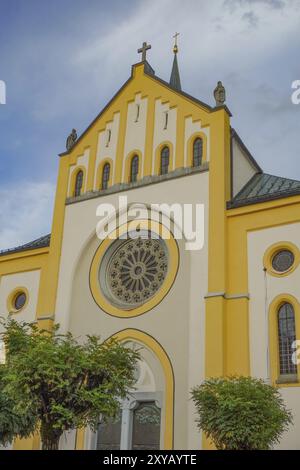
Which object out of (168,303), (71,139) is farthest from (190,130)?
(168,303)

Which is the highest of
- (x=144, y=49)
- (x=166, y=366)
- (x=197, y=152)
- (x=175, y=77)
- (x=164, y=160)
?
(x=175, y=77)

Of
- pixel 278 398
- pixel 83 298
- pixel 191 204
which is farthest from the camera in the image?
pixel 83 298

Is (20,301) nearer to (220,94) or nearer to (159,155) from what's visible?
(159,155)

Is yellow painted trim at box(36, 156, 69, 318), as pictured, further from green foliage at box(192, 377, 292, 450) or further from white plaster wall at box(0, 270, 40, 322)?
green foliage at box(192, 377, 292, 450)

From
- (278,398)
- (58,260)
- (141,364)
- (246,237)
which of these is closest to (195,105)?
(246,237)

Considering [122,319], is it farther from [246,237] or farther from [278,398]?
[278,398]

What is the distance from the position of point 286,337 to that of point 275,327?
0.54m

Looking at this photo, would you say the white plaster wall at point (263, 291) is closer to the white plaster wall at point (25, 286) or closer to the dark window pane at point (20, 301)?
the white plaster wall at point (25, 286)

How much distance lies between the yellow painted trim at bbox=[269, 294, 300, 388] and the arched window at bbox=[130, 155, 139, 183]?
9.88 meters

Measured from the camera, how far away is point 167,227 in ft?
84.7

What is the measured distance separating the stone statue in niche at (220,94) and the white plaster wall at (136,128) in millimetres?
3972

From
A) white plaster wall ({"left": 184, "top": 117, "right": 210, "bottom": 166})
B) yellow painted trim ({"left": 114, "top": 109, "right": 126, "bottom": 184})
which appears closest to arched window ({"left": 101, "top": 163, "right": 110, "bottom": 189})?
yellow painted trim ({"left": 114, "top": 109, "right": 126, "bottom": 184})

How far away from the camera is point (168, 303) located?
2441cm

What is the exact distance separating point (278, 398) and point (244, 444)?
2455 millimetres
